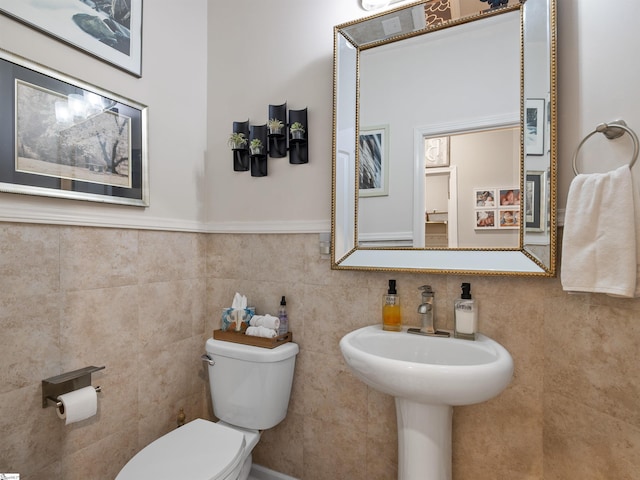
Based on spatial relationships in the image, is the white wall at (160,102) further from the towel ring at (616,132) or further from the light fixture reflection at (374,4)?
the towel ring at (616,132)

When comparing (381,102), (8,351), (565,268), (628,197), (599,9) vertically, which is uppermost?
(599,9)

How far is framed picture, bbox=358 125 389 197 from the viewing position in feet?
4.70

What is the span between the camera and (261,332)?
5.05 ft

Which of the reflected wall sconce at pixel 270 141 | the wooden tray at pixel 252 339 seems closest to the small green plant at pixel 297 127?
the reflected wall sconce at pixel 270 141

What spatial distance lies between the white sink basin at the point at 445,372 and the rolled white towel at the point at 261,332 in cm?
45

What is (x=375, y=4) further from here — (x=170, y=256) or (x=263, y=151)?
(x=170, y=256)

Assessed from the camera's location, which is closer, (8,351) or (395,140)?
(8,351)

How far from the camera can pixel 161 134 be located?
164 cm

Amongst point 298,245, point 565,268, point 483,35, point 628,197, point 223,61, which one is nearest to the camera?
point 628,197

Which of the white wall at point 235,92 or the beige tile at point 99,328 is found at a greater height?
the white wall at point 235,92

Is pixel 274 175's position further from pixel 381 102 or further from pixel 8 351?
pixel 8 351

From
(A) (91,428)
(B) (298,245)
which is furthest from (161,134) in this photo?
(A) (91,428)

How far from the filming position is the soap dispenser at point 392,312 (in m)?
1.34

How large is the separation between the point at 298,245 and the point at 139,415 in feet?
3.37
